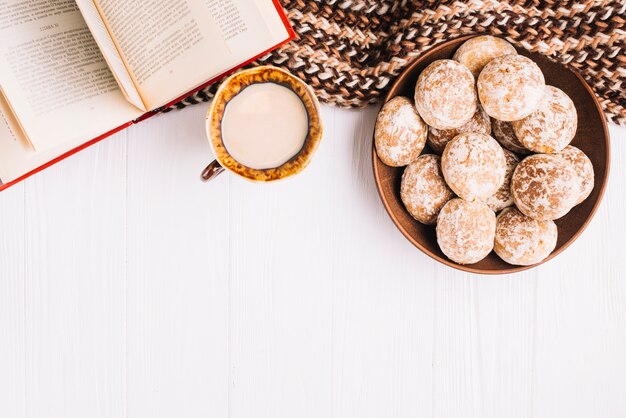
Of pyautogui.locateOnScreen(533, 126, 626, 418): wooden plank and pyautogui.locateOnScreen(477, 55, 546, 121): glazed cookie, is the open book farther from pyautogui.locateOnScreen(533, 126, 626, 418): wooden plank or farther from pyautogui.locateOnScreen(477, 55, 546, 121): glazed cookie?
pyautogui.locateOnScreen(533, 126, 626, 418): wooden plank

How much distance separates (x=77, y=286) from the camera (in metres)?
0.75

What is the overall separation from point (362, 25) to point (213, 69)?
0.22 metres

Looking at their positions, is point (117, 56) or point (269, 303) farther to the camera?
point (269, 303)

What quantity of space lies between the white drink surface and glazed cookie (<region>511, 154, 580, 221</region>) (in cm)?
27

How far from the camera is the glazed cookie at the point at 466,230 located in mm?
631

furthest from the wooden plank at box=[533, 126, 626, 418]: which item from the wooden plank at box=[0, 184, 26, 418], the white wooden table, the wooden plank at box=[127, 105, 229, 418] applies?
the wooden plank at box=[0, 184, 26, 418]

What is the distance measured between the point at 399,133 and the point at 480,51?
14 cm

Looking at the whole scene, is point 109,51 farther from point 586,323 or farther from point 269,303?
point 586,323

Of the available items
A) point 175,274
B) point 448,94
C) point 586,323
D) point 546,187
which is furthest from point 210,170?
point 586,323

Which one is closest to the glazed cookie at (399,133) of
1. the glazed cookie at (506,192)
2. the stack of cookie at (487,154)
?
the stack of cookie at (487,154)

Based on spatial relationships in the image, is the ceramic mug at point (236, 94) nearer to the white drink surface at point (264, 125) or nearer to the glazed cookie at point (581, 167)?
the white drink surface at point (264, 125)

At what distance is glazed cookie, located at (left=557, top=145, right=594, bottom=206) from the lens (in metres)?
0.65

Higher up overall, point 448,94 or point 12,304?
point 448,94

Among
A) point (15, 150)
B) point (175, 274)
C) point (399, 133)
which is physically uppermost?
point (15, 150)
